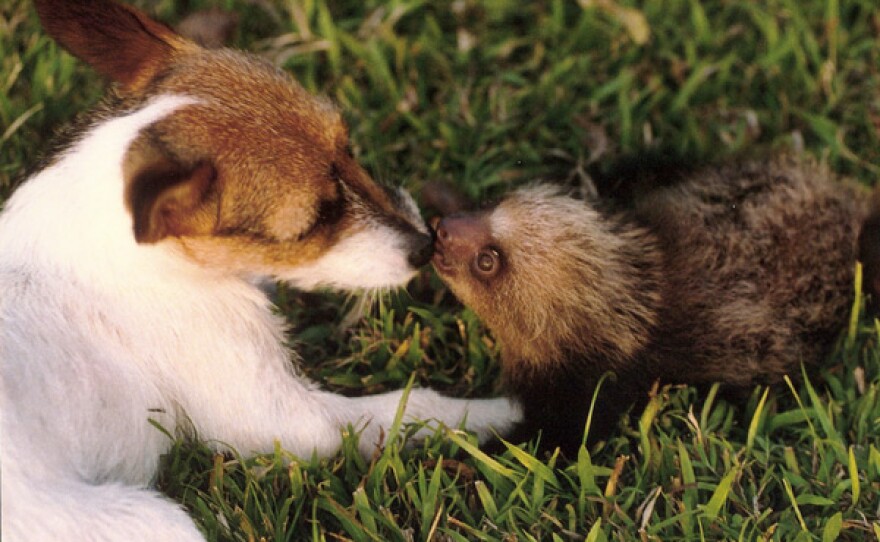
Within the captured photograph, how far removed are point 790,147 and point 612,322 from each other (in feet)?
6.91

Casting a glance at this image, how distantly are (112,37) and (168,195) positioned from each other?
1.05 meters

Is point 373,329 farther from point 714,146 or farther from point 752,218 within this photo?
point 714,146

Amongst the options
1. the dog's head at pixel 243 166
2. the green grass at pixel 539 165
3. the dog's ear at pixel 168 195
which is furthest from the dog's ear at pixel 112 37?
the green grass at pixel 539 165

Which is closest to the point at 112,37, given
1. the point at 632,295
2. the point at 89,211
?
the point at 89,211

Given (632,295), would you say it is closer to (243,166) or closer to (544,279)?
(544,279)

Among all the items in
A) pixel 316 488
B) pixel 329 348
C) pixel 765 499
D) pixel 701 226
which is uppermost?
pixel 701 226

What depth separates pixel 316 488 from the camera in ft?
15.3

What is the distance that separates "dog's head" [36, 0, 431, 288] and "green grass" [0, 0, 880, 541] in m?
0.87

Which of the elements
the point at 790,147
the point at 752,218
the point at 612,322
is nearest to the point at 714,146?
the point at 790,147

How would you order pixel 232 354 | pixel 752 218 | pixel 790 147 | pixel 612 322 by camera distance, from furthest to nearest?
1. pixel 790 147
2. pixel 752 218
3. pixel 612 322
4. pixel 232 354

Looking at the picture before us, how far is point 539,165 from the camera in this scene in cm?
645

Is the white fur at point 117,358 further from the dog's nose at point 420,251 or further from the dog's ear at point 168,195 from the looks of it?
the dog's ear at point 168,195

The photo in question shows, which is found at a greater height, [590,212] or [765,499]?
[590,212]

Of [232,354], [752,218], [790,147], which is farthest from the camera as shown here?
[790,147]
